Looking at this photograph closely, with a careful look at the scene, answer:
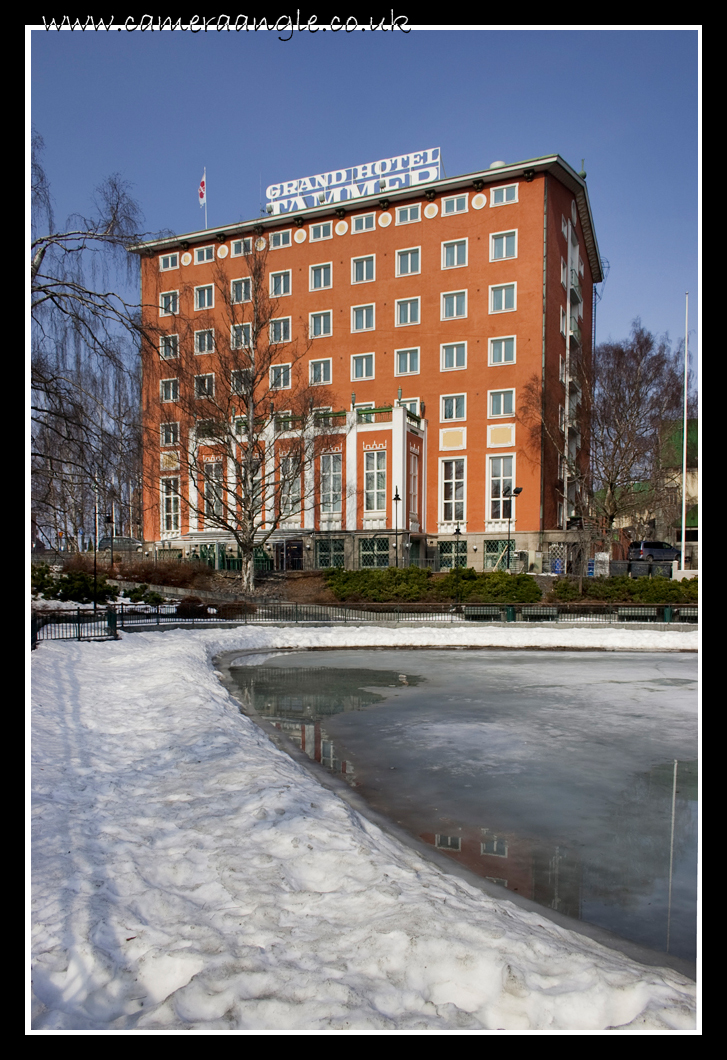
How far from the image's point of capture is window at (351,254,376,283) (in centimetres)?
4797

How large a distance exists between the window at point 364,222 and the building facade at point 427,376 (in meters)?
0.10

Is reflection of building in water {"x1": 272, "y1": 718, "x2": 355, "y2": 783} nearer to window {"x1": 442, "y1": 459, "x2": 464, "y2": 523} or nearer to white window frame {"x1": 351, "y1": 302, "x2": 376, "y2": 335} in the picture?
window {"x1": 442, "y1": 459, "x2": 464, "y2": 523}

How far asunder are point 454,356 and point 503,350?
11.3ft

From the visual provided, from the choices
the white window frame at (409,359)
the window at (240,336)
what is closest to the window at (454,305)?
the white window frame at (409,359)

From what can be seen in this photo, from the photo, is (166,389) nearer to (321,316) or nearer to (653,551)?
(321,316)

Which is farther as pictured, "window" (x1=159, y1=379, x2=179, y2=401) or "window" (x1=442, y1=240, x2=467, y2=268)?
"window" (x1=442, y1=240, x2=467, y2=268)

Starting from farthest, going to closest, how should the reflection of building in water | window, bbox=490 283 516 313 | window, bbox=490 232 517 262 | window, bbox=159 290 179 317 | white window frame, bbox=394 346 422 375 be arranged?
1. white window frame, bbox=394 346 422 375
2. window, bbox=490 283 516 313
3. window, bbox=490 232 517 262
4. window, bbox=159 290 179 317
5. the reflection of building in water

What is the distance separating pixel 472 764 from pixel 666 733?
3564mm

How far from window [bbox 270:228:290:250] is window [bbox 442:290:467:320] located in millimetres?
14529

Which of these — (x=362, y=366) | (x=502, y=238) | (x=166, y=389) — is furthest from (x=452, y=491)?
(x=166, y=389)

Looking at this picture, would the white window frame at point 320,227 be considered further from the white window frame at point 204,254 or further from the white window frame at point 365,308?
the white window frame at point 204,254

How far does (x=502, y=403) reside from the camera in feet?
143

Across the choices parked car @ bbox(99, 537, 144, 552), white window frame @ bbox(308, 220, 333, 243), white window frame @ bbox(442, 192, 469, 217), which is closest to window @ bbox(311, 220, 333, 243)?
white window frame @ bbox(308, 220, 333, 243)

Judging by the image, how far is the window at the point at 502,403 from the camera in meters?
A: 43.2
